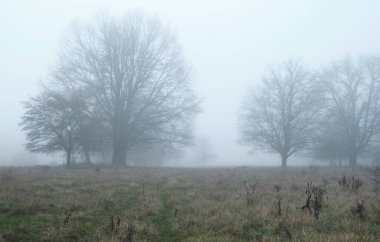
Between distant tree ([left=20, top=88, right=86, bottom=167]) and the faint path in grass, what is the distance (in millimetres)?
17200

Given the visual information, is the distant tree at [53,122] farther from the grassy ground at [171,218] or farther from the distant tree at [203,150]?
the distant tree at [203,150]

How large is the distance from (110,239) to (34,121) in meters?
22.0

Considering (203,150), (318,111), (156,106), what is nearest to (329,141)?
(318,111)

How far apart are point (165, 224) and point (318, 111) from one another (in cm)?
3105

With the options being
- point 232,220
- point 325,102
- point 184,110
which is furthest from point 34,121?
point 325,102

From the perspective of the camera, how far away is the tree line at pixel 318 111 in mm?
36219

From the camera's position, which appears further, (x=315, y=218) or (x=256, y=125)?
(x=256, y=125)

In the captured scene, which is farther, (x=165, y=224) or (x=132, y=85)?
(x=132, y=85)

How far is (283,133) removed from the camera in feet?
122

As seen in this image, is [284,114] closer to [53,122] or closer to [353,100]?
[353,100]

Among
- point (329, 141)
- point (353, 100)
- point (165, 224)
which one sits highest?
point (353, 100)

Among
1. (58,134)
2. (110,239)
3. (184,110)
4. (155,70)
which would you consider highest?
(155,70)

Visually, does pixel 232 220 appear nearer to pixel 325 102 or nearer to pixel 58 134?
pixel 58 134

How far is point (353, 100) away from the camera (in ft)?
124
